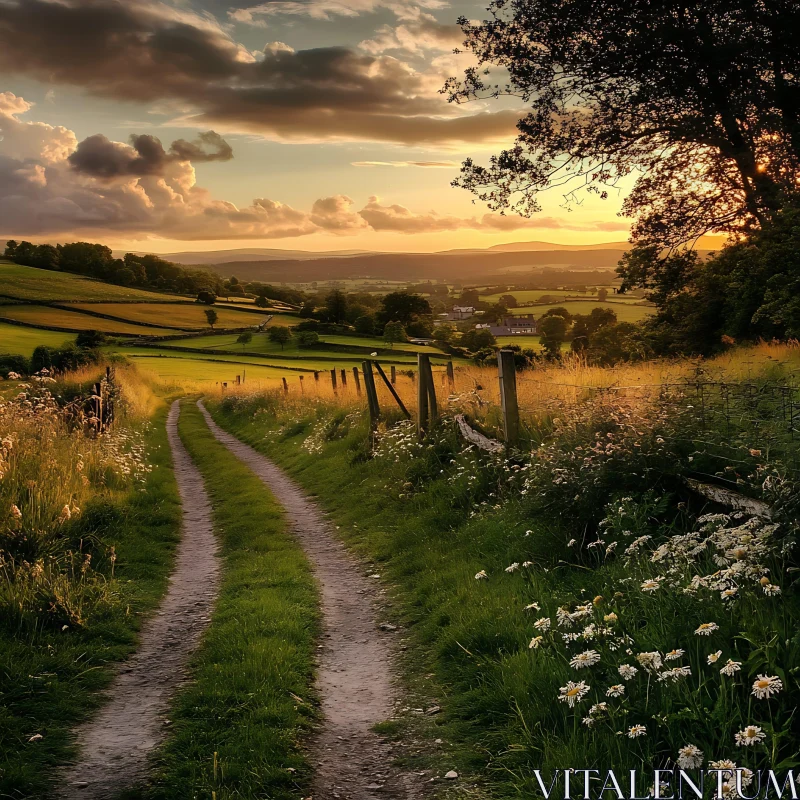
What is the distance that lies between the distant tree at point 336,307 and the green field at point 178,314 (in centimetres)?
586

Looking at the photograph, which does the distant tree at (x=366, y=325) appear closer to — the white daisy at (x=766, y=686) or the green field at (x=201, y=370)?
the green field at (x=201, y=370)

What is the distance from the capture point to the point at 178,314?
91.6 meters

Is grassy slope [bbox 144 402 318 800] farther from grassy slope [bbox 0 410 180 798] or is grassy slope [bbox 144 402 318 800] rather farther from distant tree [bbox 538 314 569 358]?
distant tree [bbox 538 314 569 358]

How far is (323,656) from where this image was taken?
6184 mm

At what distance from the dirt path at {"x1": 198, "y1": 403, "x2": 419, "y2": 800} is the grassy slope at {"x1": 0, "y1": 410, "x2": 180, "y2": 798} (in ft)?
6.06

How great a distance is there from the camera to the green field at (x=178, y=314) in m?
85.2

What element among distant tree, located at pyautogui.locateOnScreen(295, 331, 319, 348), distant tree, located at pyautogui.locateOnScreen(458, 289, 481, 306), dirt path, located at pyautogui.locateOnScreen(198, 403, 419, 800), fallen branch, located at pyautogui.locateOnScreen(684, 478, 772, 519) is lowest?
dirt path, located at pyautogui.locateOnScreen(198, 403, 419, 800)

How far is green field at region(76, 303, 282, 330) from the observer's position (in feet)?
279

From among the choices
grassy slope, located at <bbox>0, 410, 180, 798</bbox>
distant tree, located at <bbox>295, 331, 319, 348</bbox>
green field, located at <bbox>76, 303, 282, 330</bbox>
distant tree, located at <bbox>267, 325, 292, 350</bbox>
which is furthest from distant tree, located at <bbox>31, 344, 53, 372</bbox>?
green field, located at <bbox>76, 303, 282, 330</bbox>

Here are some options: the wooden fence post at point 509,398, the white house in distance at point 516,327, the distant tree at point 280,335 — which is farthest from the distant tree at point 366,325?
the wooden fence post at point 509,398

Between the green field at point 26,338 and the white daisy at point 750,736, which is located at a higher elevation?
the green field at point 26,338

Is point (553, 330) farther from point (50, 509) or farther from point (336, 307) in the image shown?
point (336, 307)

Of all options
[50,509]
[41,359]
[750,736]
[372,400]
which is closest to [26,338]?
[41,359]

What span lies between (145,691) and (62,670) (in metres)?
A: 0.82
